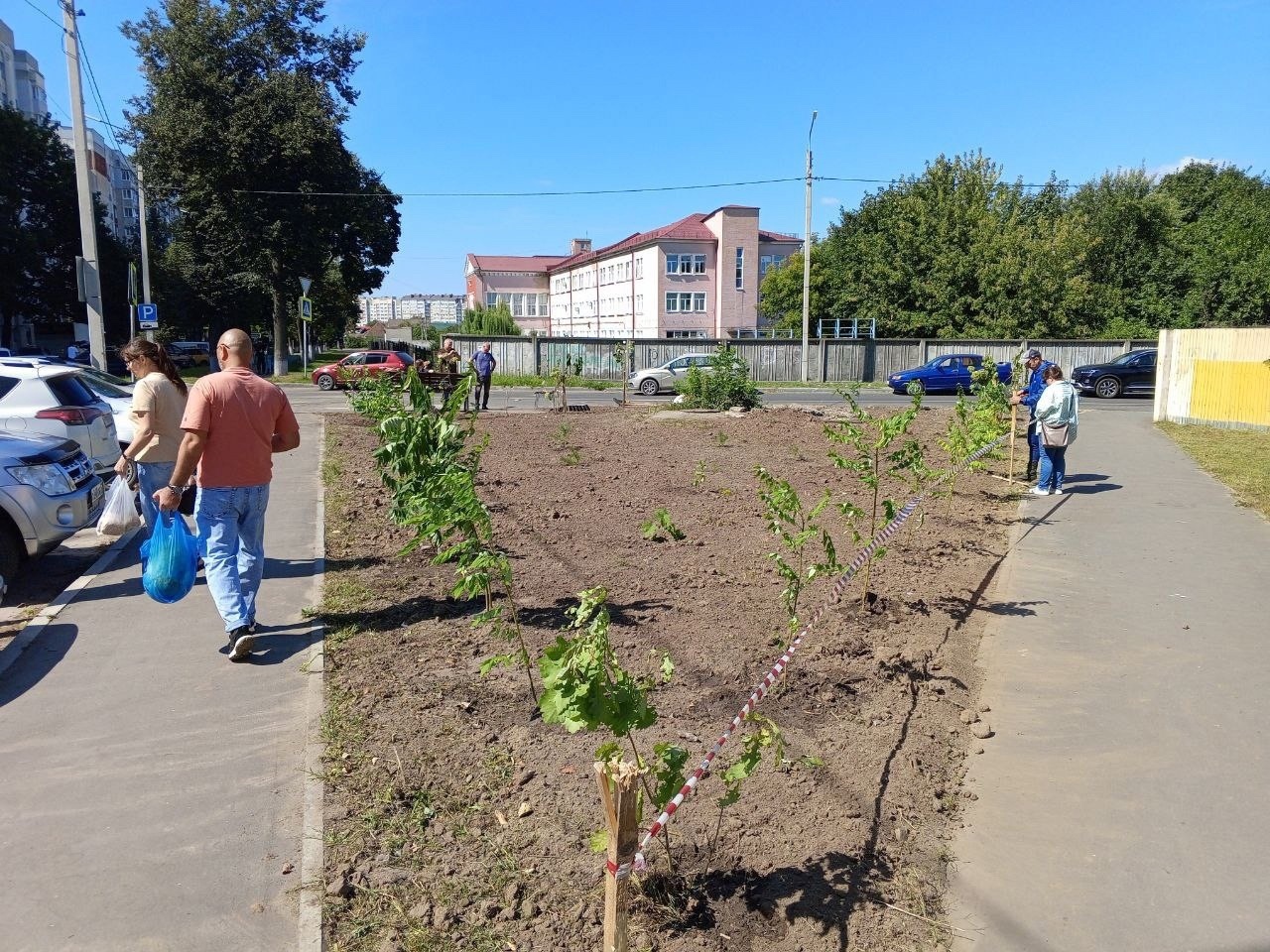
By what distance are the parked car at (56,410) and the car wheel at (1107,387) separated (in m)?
Result: 29.6

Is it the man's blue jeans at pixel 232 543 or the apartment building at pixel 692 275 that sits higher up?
the apartment building at pixel 692 275

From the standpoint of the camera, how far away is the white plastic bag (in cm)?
614

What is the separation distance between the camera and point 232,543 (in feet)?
17.2

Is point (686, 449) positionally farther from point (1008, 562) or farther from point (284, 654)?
point (284, 654)

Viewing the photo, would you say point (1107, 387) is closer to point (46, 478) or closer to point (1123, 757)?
point (1123, 757)

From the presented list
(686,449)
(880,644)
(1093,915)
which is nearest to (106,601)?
(880,644)

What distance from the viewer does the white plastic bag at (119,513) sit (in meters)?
6.14

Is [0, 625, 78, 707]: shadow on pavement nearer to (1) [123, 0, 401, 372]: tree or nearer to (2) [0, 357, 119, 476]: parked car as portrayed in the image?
(2) [0, 357, 119, 476]: parked car

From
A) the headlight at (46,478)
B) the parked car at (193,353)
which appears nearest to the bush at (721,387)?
the headlight at (46,478)

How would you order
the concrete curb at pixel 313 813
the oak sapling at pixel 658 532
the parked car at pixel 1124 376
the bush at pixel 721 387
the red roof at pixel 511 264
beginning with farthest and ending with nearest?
the red roof at pixel 511 264, the parked car at pixel 1124 376, the bush at pixel 721 387, the oak sapling at pixel 658 532, the concrete curb at pixel 313 813

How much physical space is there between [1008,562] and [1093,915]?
499 cm

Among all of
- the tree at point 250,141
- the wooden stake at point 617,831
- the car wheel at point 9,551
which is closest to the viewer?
the wooden stake at point 617,831

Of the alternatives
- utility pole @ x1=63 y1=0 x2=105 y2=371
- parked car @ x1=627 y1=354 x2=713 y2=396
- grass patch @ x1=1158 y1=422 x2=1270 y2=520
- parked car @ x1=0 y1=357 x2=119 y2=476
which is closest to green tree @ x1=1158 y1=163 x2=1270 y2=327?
parked car @ x1=627 y1=354 x2=713 y2=396

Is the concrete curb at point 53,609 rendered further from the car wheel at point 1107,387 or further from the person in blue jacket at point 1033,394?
the car wheel at point 1107,387
